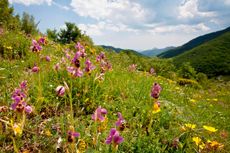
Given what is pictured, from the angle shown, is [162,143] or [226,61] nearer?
[162,143]

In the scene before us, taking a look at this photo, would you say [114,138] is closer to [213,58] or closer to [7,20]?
[7,20]

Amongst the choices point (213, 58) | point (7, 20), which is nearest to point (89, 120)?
point (7, 20)

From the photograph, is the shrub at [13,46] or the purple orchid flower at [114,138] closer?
the purple orchid flower at [114,138]

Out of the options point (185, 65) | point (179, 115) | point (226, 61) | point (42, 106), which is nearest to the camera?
point (42, 106)

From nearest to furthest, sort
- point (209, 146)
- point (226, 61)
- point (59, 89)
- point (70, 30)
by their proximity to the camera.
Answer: point (59, 89), point (209, 146), point (70, 30), point (226, 61)

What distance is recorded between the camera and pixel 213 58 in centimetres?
15362

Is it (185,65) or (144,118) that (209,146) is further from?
(185,65)

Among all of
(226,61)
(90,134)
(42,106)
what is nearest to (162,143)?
(90,134)

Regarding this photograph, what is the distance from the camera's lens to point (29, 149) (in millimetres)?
3342

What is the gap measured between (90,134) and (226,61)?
504 ft

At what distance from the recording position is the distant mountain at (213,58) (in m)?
141

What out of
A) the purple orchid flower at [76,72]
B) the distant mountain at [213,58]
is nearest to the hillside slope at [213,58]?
the distant mountain at [213,58]

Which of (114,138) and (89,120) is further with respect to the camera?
(89,120)

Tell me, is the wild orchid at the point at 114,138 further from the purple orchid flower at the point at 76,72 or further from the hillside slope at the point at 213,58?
the hillside slope at the point at 213,58
